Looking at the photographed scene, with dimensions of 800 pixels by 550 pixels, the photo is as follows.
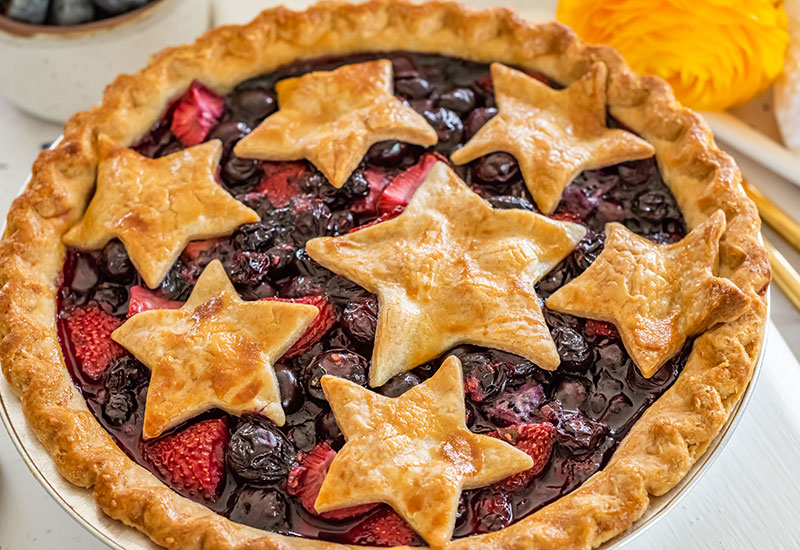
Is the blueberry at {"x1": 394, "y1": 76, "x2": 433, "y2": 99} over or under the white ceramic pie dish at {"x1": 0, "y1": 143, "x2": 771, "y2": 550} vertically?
over

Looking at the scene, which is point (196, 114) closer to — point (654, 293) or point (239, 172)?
point (239, 172)

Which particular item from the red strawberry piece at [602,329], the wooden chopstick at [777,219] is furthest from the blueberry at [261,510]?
the wooden chopstick at [777,219]

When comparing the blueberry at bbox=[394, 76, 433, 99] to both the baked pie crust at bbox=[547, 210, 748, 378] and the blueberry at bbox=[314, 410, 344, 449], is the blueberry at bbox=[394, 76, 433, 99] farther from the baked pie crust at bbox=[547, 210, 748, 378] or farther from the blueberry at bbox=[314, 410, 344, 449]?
the blueberry at bbox=[314, 410, 344, 449]

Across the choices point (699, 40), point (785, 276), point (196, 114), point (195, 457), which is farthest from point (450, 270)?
point (699, 40)

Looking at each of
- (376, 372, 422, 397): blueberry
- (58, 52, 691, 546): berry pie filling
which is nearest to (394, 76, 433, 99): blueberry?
(58, 52, 691, 546): berry pie filling

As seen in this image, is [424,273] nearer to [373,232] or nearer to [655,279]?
[373,232]
